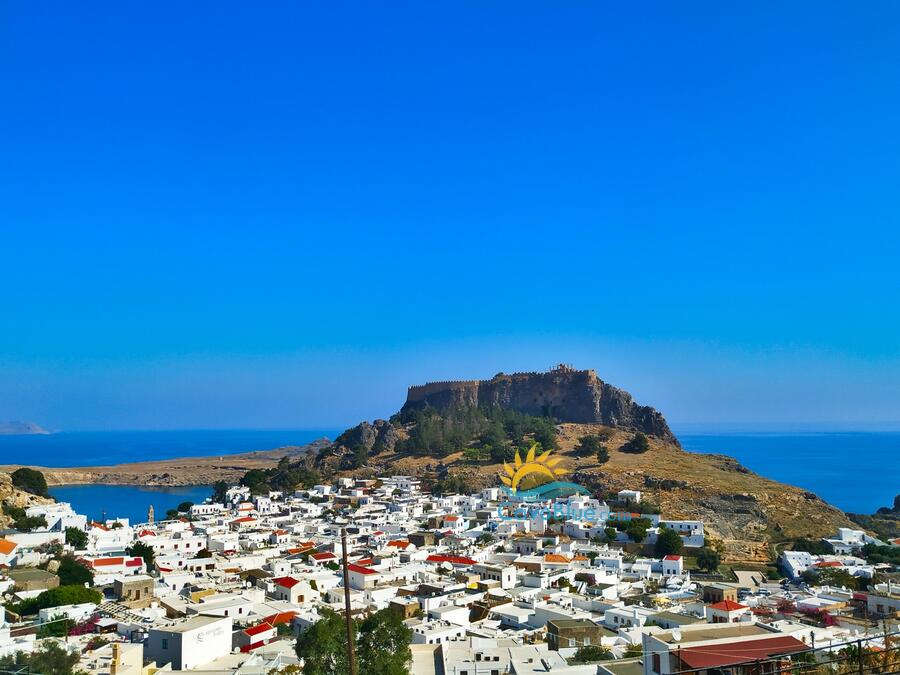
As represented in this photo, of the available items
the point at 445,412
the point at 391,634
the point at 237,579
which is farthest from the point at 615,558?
the point at 445,412

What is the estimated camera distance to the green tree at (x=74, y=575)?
17.5 meters

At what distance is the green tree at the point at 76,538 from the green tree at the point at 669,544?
18.6 m

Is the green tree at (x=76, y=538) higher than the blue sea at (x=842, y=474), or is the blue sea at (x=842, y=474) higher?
the green tree at (x=76, y=538)

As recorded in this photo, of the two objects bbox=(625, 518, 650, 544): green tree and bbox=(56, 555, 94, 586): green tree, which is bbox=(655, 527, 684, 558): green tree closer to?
bbox=(625, 518, 650, 544): green tree

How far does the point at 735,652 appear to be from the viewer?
7246mm

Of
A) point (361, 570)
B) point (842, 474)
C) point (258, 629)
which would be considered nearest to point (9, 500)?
point (361, 570)

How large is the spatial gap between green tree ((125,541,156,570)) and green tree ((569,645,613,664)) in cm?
1379

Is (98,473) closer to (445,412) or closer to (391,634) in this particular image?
(445,412)

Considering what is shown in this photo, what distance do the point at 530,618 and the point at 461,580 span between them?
14.1ft

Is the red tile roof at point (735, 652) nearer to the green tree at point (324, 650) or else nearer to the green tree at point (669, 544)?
the green tree at point (324, 650)

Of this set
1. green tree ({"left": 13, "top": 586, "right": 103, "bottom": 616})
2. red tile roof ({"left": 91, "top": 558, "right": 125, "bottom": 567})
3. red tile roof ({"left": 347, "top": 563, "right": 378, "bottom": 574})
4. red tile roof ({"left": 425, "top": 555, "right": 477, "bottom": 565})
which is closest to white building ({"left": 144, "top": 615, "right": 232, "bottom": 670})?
green tree ({"left": 13, "top": 586, "right": 103, "bottom": 616})

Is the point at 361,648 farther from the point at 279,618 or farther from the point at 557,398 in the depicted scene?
the point at 557,398

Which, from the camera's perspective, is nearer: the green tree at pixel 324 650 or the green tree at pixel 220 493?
the green tree at pixel 324 650

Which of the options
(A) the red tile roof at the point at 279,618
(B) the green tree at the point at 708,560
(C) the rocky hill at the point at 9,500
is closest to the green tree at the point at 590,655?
(A) the red tile roof at the point at 279,618
